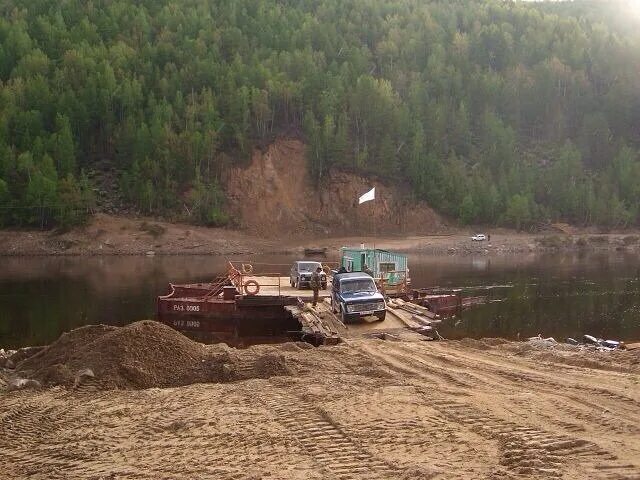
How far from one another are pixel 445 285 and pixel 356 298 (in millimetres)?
22102

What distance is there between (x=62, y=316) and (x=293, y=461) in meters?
26.1

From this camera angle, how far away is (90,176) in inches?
3531

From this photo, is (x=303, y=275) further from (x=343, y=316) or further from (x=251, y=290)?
(x=343, y=316)

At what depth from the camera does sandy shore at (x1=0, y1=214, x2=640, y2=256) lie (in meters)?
74.2

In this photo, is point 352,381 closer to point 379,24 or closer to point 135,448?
point 135,448

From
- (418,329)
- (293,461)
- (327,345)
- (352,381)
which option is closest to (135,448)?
(293,461)

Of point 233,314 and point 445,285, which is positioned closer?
point 233,314

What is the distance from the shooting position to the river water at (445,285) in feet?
94.2

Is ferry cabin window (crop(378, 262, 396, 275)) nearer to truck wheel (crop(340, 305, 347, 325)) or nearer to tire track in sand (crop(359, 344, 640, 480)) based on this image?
truck wheel (crop(340, 305, 347, 325))

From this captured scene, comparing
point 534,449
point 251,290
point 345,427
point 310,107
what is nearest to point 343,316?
point 251,290

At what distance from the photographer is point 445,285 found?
44719 mm

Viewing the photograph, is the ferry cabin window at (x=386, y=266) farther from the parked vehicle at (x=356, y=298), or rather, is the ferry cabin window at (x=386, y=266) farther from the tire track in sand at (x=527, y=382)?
the tire track in sand at (x=527, y=382)

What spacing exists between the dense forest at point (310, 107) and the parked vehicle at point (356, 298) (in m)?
60.2

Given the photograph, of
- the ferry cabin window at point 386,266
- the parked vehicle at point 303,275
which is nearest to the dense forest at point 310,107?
the parked vehicle at point 303,275
